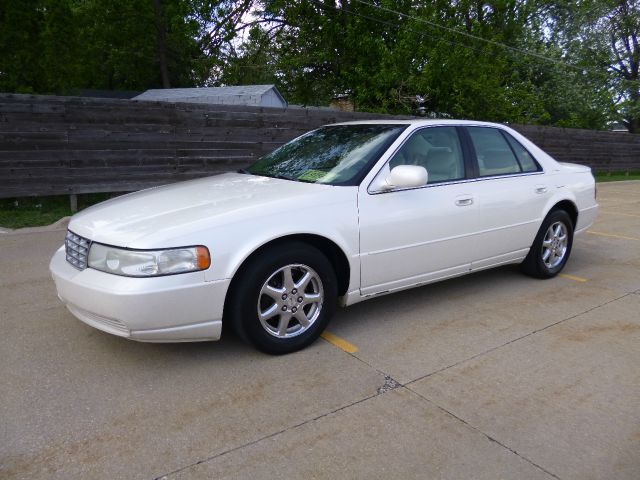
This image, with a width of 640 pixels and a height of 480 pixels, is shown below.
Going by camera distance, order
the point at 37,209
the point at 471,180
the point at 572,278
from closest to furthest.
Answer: the point at 471,180
the point at 572,278
the point at 37,209

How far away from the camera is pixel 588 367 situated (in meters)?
3.39

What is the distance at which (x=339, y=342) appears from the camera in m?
3.71

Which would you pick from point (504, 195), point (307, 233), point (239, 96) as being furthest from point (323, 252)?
point (239, 96)

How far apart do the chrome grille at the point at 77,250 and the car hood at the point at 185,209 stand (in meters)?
0.04

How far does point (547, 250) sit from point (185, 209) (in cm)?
365

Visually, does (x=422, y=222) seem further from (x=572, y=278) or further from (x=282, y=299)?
(x=572, y=278)

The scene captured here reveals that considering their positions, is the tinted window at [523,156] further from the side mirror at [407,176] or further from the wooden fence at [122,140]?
the wooden fence at [122,140]

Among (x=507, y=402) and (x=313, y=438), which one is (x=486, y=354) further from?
(x=313, y=438)

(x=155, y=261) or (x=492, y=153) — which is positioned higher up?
(x=492, y=153)

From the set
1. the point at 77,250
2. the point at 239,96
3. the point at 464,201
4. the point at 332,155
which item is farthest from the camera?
the point at 239,96

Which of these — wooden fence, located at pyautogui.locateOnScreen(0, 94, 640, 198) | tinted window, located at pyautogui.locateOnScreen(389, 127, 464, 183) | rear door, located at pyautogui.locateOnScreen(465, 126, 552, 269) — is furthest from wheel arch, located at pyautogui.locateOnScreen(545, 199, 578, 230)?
wooden fence, located at pyautogui.locateOnScreen(0, 94, 640, 198)

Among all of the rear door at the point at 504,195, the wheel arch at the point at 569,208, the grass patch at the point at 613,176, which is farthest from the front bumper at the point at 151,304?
the grass patch at the point at 613,176

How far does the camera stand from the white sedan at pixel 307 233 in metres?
3.01

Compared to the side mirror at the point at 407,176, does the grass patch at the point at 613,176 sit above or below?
below
